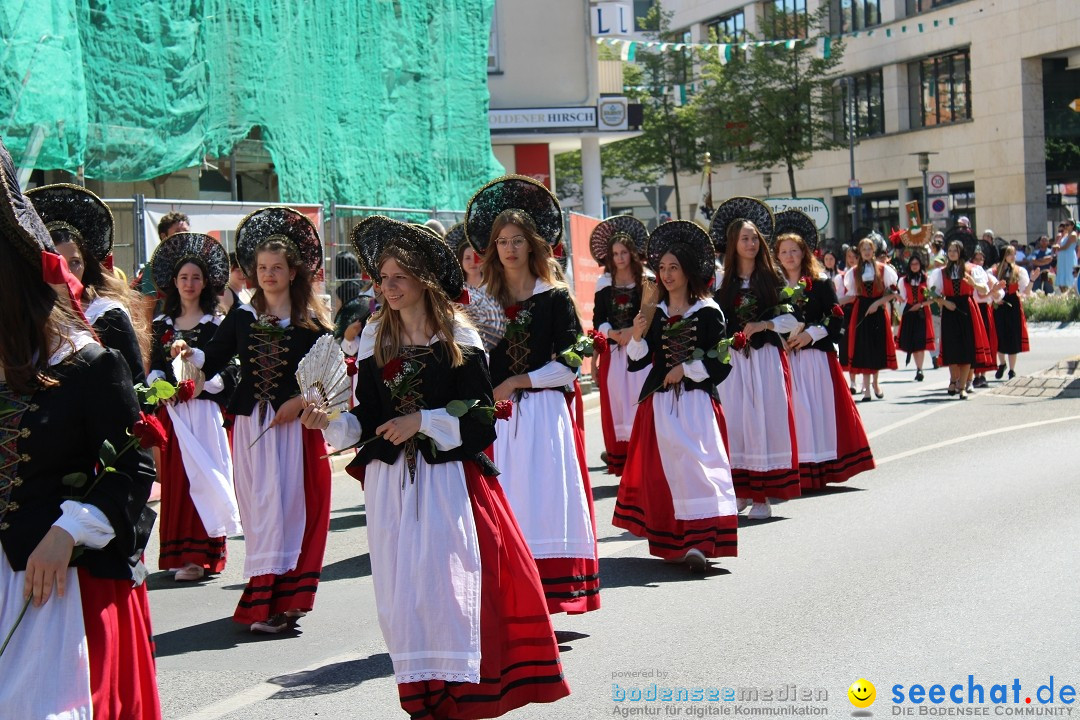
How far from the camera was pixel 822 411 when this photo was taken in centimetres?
1127

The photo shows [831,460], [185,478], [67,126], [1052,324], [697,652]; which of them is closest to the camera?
[697,652]

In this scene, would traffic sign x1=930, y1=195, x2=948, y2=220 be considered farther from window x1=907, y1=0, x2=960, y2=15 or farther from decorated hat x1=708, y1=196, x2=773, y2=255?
decorated hat x1=708, y1=196, x2=773, y2=255

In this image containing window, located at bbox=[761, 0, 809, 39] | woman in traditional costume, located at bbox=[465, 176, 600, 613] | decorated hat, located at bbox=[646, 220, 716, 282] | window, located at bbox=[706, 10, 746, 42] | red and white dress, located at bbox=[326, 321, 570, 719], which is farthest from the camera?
window, located at bbox=[706, 10, 746, 42]

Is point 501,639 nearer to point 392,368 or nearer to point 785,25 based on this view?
point 392,368

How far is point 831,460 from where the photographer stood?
11219 millimetres

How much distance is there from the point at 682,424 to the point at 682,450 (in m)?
0.17

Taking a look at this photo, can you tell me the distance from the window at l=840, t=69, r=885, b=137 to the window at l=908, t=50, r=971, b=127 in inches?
56.9

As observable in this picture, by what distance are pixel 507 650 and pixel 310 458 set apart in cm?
258

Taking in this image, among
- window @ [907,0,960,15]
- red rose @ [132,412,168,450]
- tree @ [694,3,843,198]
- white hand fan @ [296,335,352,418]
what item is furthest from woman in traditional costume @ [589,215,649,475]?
window @ [907,0,960,15]

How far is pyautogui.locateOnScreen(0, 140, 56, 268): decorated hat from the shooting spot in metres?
3.65

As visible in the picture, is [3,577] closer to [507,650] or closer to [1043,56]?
[507,650]

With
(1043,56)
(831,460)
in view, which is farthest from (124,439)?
(1043,56)

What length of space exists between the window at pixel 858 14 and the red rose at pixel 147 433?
51.4m

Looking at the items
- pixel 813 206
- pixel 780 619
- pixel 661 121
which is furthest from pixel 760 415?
pixel 661 121
